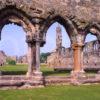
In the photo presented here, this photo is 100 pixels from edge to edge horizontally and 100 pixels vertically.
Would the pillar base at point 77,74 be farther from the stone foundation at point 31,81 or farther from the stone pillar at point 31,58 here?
the stone pillar at point 31,58

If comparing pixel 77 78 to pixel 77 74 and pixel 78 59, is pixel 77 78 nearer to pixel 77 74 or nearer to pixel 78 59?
pixel 77 74

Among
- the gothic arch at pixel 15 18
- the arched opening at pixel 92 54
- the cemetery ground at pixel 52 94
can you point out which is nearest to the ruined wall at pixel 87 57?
the arched opening at pixel 92 54

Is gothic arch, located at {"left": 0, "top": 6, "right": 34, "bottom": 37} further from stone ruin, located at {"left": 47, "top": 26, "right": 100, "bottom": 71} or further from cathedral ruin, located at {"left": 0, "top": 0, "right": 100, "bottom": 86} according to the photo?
stone ruin, located at {"left": 47, "top": 26, "right": 100, "bottom": 71}

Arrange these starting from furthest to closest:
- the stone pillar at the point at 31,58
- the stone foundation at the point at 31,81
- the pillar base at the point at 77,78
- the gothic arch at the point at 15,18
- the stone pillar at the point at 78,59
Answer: the stone pillar at the point at 78,59
the pillar base at the point at 77,78
the stone pillar at the point at 31,58
the gothic arch at the point at 15,18
the stone foundation at the point at 31,81

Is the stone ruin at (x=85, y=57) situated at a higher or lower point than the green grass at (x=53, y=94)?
higher

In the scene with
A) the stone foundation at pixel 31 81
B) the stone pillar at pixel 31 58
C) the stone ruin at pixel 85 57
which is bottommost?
the stone foundation at pixel 31 81

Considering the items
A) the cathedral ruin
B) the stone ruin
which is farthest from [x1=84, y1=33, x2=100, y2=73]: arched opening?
the cathedral ruin

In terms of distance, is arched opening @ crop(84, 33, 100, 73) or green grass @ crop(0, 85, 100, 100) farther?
arched opening @ crop(84, 33, 100, 73)

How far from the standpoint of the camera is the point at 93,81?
16.7 metres

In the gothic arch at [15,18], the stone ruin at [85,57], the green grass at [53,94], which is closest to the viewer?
Answer: the green grass at [53,94]

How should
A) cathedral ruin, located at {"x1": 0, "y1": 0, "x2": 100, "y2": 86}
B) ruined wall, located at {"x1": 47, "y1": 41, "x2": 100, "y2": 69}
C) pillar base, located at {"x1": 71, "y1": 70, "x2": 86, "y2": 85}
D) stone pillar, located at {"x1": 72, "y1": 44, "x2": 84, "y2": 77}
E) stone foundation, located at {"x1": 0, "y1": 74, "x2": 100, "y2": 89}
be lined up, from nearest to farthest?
stone foundation, located at {"x1": 0, "y1": 74, "x2": 100, "y2": 89} < cathedral ruin, located at {"x1": 0, "y1": 0, "x2": 100, "y2": 86} < pillar base, located at {"x1": 71, "y1": 70, "x2": 86, "y2": 85} < stone pillar, located at {"x1": 72, "y1": 44, "x2": 84, "y2": 77} < ruined wall, located at {"x1": 47, "y1": 41, "x2": 100, "y2": 69}

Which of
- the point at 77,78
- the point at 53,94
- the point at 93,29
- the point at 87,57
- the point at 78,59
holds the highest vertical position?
the point at 93,29

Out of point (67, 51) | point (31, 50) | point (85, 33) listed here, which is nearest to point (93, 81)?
point (85, 33)

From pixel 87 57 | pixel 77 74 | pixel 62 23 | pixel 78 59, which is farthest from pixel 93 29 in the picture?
pixel 87 57
